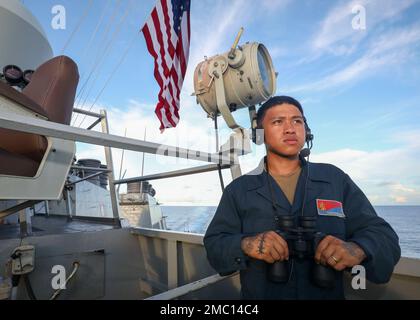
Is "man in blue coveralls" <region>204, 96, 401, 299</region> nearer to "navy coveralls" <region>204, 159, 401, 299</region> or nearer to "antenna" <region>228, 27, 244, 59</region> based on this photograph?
"navy coveralls" <region>204, 159, 401, 299</region>

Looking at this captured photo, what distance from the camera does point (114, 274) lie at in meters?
2.39

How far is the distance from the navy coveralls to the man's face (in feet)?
0.44

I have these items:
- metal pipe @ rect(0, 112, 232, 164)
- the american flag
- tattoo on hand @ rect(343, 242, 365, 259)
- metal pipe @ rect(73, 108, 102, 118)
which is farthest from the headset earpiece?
metal pipe @ rect(73, 108, 102, 118)

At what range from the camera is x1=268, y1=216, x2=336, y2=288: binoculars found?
3.11 feet

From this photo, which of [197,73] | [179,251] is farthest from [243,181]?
[179,251]

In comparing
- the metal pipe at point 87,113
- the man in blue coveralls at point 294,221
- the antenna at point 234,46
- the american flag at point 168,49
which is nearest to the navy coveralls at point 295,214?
the man in blue coveralls at point 294,221

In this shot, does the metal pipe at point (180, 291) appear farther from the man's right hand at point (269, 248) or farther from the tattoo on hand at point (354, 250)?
the tattoo on hand at point (354, 250)

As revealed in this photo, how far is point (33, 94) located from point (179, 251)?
169 cm

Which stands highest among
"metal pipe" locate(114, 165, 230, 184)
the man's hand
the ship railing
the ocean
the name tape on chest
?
the ship railing

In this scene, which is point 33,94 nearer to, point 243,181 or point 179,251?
point 243,181

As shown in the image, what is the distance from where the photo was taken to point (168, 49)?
9.11 feet

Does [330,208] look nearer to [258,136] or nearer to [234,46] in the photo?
[258,136]

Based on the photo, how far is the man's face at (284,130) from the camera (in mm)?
1406
